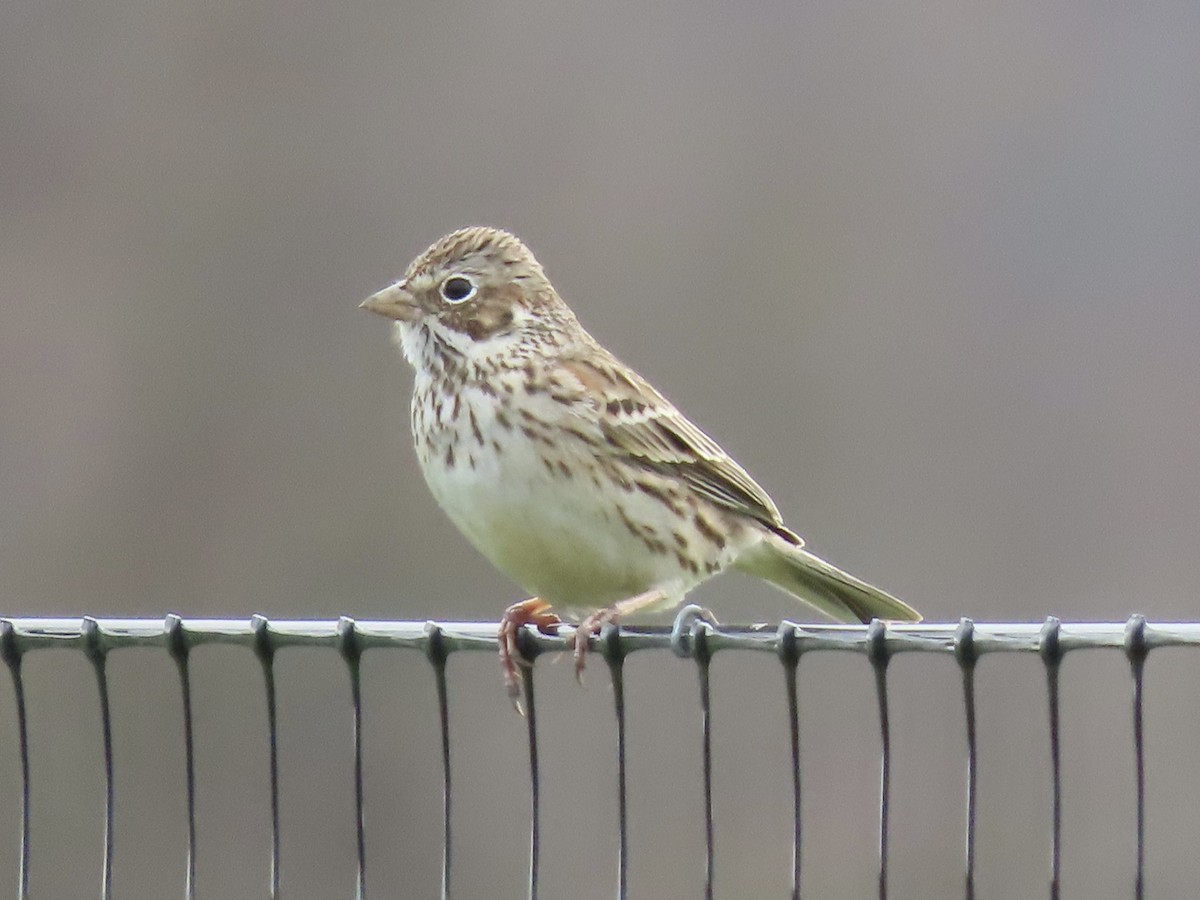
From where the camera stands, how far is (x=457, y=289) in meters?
4.67

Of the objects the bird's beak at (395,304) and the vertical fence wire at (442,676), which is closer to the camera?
the vertical fence wire at (442,676)

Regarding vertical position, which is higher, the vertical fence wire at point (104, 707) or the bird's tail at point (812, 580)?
the bird's tail at point (812, 580)

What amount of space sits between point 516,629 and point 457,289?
1.58 metres

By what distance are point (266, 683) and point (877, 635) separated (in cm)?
89

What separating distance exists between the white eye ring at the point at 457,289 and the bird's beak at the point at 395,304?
8 cm

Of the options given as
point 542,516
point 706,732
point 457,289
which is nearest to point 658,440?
point 542,516

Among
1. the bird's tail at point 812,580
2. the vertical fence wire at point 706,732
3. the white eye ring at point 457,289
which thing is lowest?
the vertical fence wire at point 706,732

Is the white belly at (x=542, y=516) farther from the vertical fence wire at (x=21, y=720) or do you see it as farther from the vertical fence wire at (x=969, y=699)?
the vertical fence wire at (x=969, y=699)

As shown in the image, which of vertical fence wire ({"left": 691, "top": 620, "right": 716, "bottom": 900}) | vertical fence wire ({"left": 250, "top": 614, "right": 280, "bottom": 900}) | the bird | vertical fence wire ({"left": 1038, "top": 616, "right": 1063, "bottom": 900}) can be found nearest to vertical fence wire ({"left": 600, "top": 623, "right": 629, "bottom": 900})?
vertical fence wire ({"left": 691, "top": 620, "right": 716, "bottom": 900})

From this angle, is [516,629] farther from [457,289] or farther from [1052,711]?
[457,289]

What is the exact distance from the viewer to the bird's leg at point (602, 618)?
3174mm

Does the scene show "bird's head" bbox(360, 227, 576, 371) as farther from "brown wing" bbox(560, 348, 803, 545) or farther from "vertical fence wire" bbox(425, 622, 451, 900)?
"vertical fence wire" bbox(425, 622, 451, 900)

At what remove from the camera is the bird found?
13.8 ft

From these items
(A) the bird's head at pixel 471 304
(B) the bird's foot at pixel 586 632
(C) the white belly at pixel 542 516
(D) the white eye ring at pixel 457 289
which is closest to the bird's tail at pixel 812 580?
(C) the white belly at pixel 542 516
